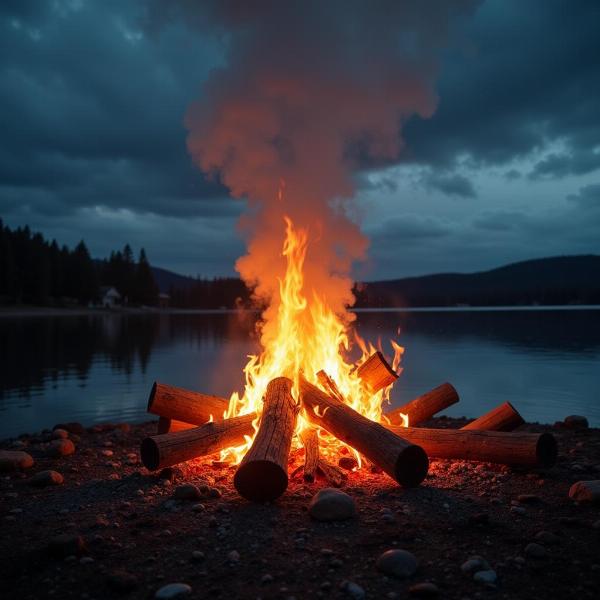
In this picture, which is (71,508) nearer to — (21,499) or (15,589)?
(21,499)

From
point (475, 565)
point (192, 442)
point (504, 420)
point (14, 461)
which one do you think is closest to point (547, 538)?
point (475, 565)

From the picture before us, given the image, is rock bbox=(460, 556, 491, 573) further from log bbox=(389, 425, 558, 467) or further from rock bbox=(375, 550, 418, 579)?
log bbox=(389, 425, 558, 467)

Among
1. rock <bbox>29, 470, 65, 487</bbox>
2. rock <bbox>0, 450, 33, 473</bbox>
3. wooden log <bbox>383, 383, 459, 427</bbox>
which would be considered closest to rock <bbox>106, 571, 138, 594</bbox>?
rock <bbox>29, 470, 65, 487</bbox>

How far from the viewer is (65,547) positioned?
14.3ft

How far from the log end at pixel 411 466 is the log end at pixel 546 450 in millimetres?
1542

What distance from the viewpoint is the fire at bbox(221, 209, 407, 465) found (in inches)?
339

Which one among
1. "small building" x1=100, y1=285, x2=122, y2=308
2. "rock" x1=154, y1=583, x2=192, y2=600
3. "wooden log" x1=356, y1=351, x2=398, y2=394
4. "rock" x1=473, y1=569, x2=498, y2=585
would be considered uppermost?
"small building" x1=100, y1=285, x2=122, y2=308

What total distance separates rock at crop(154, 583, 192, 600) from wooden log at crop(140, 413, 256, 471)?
2.56 metres

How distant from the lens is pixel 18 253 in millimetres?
81438

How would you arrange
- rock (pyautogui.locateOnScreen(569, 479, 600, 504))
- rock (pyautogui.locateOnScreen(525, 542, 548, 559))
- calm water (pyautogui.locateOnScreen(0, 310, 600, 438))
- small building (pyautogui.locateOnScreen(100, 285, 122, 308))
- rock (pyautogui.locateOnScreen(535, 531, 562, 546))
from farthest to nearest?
small building (pyautogui.locateOnScreen(100, 285, 122, 308)) < calm water (pyautogui.locateOnScreen(0, 310, 600, 438)) < rock (pyautogui.locateOnScreen(569, 479, 600, 504)) < rock (pyautogui.locateOnScreen(535, 531, 562, 546)) < rock (pyautogui.locateOnScreen(525, 542, 548, 559))

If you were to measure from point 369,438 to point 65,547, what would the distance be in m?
3.38

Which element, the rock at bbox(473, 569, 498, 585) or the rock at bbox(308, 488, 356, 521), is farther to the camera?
the rock at bbox(308, 488, 356, 521)

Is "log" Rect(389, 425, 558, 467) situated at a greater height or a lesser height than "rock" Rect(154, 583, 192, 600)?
greater

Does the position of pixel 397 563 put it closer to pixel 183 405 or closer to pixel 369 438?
pixel 369 438
